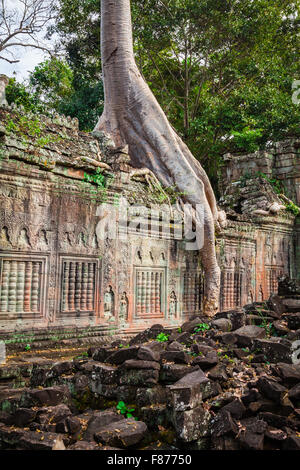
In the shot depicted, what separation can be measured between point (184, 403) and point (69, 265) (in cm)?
351

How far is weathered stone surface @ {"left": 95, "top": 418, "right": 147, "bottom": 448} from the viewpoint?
2.95m

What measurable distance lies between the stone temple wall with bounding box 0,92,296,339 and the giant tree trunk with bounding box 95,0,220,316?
58 centimetres

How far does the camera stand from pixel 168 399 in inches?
137

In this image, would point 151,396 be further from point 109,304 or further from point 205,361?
point 109,304

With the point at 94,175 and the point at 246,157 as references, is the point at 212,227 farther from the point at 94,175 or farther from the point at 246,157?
the point at 246,157

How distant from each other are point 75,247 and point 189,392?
3.60 meters

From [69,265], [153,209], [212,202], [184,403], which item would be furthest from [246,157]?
[184,403]

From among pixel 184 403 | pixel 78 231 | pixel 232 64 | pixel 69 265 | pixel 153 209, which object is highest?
pixel 232 64

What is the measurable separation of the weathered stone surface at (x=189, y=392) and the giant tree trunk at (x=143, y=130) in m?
5.41

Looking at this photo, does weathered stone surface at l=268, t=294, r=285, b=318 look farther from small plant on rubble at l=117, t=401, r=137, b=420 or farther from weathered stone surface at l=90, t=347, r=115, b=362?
small plant on rubble at l=117, t=401, r=137, b=420

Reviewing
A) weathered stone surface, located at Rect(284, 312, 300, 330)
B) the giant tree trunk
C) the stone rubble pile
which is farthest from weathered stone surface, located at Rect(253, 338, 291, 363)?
the giant tree trunk

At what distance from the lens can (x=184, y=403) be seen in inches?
123

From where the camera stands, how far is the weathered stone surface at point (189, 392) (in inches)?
123

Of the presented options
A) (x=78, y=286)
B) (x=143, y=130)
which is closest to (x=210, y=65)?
(x=143, y=130)
